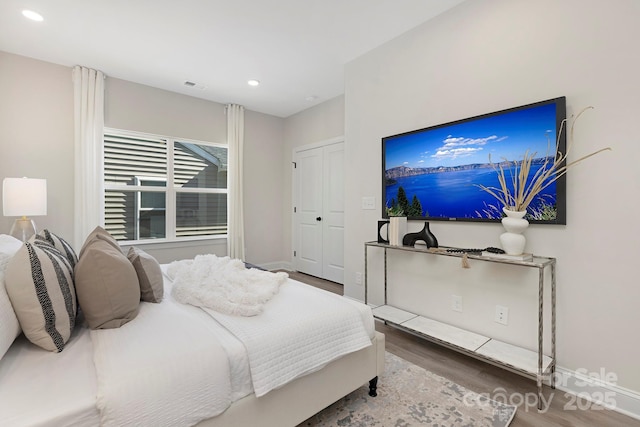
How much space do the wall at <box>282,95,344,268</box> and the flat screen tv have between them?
1595mm

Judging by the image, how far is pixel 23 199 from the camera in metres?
2.64

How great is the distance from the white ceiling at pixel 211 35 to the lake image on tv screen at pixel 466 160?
3.37 ft

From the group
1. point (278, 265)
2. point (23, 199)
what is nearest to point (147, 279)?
point (23, 199)

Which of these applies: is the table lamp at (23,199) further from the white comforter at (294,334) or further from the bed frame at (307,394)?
the bed frame at (307,394)

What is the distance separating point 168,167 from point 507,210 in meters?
4.02

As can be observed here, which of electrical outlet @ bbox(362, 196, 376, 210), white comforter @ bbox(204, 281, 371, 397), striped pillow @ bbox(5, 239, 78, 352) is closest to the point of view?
striped pillow @ bbox(5, 239, 78, 352)

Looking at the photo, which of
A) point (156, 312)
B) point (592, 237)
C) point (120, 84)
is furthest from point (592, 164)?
point (120, 84)

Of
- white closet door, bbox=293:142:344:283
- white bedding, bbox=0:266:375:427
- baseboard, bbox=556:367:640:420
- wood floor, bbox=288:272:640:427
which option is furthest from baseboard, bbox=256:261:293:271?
baseboard, bbox=556:367:640:420

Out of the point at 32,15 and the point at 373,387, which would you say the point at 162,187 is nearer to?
the point at 32,15

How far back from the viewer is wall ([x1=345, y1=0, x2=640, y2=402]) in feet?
5.39

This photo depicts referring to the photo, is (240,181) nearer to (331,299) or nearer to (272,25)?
(272,25)

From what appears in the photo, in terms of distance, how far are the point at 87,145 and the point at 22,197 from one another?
1.00m

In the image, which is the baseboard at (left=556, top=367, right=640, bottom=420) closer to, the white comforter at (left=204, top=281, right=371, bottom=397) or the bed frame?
the bed frame

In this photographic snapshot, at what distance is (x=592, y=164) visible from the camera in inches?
68.5
